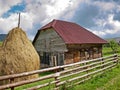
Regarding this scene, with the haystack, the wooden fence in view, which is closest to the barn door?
the wooden fence

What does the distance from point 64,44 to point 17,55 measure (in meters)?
9.19

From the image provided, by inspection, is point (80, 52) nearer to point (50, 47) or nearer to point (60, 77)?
point (50, 47)

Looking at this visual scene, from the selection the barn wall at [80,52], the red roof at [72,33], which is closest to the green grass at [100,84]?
the barn wall at [80,52]

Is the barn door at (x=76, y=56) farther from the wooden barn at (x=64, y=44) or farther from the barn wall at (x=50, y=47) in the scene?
the barn wall at (x=50, y=47)

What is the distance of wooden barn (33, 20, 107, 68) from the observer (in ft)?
83.4

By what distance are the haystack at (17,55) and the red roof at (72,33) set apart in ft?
24.4

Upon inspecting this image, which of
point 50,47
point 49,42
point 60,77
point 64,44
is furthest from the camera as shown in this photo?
point 49,42

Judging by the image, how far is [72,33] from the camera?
27.7m

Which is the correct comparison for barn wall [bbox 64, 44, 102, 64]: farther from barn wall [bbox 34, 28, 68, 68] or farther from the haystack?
the haystack

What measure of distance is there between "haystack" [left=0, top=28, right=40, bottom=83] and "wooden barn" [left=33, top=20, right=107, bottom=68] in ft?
24.2

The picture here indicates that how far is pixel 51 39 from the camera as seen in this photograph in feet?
91.4

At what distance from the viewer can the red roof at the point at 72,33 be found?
25.8m

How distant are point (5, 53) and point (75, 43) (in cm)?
1000

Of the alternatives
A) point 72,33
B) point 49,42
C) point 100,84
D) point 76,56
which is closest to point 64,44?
point 76,56
